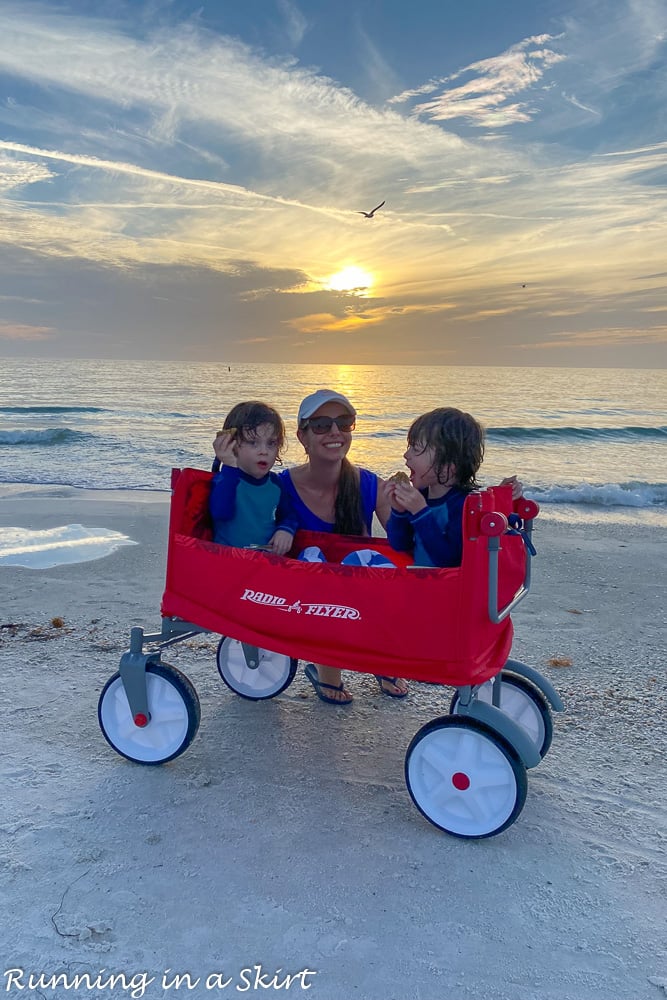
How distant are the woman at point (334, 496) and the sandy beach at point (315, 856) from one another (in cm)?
13

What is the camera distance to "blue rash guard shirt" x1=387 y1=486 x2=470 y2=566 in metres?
2.60

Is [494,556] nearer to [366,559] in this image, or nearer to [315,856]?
[366,559]

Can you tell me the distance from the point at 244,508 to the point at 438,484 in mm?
968

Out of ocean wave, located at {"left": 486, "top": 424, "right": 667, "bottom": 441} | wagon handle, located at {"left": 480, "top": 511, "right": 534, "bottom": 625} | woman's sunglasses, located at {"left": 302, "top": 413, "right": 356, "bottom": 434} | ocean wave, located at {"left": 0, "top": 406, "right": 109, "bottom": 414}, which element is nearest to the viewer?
wagon handle, located at {"left": 480, "top": 511, "right": 534, "bottom": 625}

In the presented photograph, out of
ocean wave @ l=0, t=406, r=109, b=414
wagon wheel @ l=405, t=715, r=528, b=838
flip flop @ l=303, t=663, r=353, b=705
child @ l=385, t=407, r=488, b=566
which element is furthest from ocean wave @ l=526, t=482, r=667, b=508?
ocean wave @ l=0, t=406, r=109, b=414

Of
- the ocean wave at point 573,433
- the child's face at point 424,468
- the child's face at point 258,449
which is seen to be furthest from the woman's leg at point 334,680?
the ocean wave at point 573,433

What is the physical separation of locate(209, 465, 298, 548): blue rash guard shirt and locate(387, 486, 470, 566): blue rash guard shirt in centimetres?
78

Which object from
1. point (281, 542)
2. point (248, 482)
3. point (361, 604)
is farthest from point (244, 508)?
point (361, 604)

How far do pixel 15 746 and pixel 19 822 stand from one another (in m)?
0.60

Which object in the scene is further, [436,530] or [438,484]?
[438,484]

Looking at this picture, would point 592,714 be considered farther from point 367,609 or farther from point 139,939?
point 139,939

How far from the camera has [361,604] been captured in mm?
2555

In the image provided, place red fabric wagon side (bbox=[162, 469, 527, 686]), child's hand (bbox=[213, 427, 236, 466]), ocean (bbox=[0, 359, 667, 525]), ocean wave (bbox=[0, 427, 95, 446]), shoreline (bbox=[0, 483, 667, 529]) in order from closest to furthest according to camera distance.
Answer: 1. red fabric wagon side (bbox=[162, 469, 527, 686])
2. child's hand (bbox=[213, 427, 236, 466])
3. shoreline (bbox=[0, 483, 667, 529])
4. ocean (bbox=[0, 359, 667, 525])
5. ocean wave (bbox=[0, 427, 95, 446])

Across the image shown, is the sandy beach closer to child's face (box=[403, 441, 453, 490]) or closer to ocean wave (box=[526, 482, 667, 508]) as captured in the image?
child's face (box=[403, 441, 453, 490])
